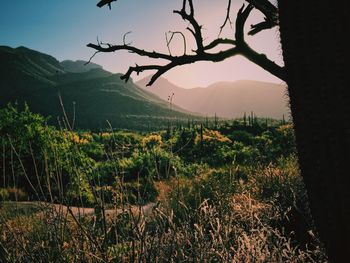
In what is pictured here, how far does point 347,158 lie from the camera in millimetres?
1221

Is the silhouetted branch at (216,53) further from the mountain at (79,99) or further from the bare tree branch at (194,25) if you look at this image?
the mountain at (79,99)

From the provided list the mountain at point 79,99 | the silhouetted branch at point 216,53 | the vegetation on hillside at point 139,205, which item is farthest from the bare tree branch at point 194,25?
the mountain at point 79,99

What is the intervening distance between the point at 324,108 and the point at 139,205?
3.10 ft

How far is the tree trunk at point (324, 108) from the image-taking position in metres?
1.22

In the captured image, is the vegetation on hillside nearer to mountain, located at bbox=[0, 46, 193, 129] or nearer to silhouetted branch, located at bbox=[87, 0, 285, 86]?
silhouetted branch, located at bbox=[87, 0, 285, 86]

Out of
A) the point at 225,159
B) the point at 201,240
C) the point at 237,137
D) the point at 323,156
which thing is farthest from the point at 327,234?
the point at 237,137

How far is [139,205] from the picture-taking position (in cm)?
165

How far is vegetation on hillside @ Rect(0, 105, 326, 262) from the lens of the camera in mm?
1830

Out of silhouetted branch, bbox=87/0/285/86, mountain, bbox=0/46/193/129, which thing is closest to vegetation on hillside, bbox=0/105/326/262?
silhouetted branch, bbox=87/0/285/86

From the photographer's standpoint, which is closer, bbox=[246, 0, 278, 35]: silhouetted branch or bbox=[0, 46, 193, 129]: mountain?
bbox=[246, 0, 278, 35]: silhouetted branch

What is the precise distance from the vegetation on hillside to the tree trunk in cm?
63

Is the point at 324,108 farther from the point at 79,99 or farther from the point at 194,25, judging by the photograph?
the point at 79,99

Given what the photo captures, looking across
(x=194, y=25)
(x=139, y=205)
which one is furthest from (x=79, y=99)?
(x=139, y=205)

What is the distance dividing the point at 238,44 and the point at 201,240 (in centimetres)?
121
